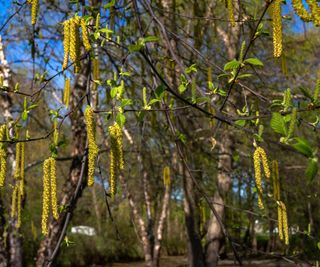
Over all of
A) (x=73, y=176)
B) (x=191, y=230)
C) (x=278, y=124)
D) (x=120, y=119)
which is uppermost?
(x=73, y=176)

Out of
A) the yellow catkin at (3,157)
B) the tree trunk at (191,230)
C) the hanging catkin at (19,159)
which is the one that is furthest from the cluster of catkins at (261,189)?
the tree trunk at (191,230)

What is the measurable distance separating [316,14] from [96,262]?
16523mm

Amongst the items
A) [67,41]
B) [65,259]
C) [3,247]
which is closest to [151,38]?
[67,41]

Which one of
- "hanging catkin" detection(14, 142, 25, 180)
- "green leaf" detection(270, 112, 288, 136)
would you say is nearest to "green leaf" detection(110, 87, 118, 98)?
"hanging catkin" detection(14, 142, 25, 180)

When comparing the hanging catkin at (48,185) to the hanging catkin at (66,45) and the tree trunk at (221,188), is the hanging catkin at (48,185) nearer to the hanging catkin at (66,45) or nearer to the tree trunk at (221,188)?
the hanging catkin at (66,45)

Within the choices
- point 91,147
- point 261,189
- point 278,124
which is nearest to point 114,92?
point 91,147

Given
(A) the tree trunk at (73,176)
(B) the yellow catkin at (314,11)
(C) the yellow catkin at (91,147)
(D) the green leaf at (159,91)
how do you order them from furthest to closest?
(A) the tree trunk at (73,176) → (D) the green leaf at (159,91) → (C) the yellow catkin at (91,147) → (B) the yellow catkin at (314,11)

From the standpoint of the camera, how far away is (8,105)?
18.9 ft

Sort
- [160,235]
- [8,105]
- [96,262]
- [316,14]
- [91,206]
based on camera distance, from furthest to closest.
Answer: [91,206], [96,262], [160,235], [8,105], [316,14]

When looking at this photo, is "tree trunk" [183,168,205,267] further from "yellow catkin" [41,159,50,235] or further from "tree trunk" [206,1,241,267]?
"yellow catkin" [41,159,50,235]

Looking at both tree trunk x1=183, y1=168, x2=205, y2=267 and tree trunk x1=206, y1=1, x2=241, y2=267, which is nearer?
tree trunk x1=183, y1=168, x2=205, y2=267

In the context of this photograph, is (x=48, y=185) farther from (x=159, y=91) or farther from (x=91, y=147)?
(x=159, y=91)

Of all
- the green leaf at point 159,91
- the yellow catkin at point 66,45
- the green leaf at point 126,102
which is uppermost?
the yellow catkin at point 66,45

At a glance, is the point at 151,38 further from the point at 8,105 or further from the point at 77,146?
the point at 8,105
